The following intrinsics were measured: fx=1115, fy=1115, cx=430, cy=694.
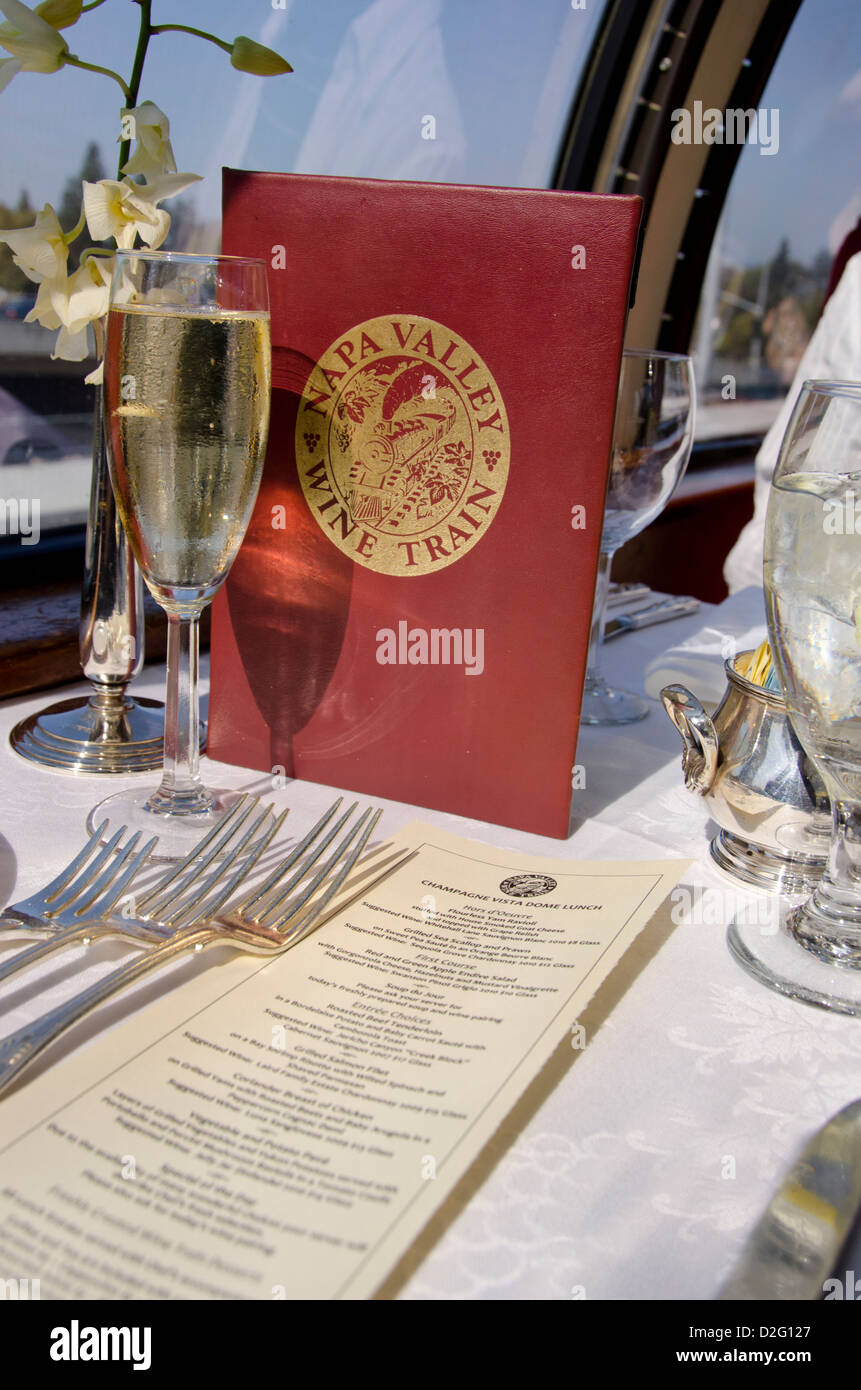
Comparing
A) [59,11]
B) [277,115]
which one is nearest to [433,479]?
[59,11]

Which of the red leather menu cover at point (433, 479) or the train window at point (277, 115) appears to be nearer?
the red leather menu cover at point (433, 479)

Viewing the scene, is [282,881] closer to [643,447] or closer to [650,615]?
[643,447]

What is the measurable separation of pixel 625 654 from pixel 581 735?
26 centimetres

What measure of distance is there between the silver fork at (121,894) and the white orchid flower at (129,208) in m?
0.37

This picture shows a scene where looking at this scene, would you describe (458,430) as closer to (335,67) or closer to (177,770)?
(177,770)

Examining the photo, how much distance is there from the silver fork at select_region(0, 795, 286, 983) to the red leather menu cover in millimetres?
155

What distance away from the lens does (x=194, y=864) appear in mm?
643

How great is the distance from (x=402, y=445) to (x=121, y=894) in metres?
0.33

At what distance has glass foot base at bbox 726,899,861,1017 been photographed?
55 centimetres

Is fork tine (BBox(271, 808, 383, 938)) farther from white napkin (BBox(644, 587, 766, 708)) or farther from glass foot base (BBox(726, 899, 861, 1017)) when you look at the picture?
white napkin (BBox(644, 587, 766, 708))

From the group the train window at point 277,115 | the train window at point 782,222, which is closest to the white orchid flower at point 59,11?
the train window at point 277,115

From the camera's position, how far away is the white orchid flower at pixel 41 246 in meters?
0.68

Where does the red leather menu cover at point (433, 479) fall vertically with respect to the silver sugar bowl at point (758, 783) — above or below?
above

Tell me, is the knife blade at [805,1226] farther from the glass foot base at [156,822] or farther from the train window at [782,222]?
the train window at [782,222]
